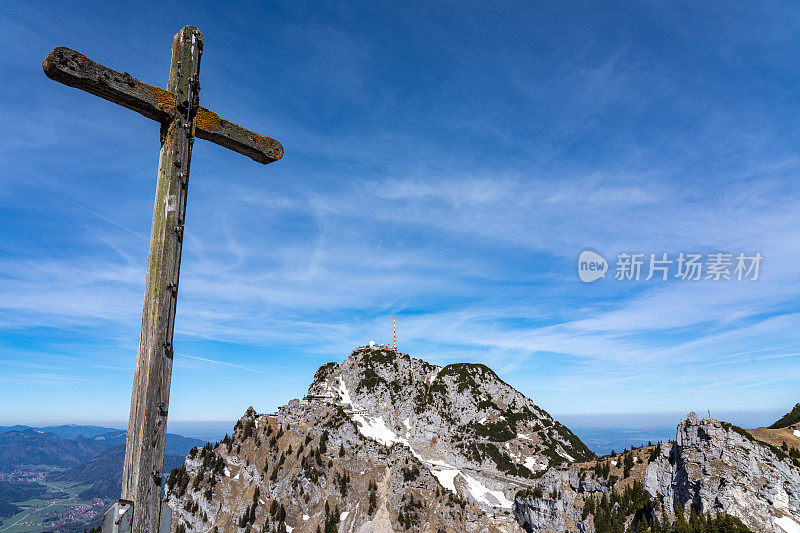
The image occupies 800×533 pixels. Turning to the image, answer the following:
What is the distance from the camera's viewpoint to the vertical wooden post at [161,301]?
14.3 ft

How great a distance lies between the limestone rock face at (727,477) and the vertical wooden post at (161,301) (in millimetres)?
64837

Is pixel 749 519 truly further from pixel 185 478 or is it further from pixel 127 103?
pixel 185 478

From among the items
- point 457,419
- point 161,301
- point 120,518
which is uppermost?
point 161,301

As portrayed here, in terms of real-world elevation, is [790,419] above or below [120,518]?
below

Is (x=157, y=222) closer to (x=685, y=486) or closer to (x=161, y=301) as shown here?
(x=161, y=301)

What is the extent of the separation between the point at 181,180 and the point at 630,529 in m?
81.5

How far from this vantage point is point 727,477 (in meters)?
50.6

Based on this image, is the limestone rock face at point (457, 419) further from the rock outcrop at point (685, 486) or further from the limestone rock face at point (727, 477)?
the limestone rock face at point (727, 477)

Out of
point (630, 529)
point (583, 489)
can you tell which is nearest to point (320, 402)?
point (583, 489)

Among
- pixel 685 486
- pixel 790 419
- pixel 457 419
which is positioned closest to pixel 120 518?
pixel 685 486

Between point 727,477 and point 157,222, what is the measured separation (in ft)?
230

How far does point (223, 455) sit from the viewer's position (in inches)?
4801

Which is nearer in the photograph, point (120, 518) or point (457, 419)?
point (120, 518)

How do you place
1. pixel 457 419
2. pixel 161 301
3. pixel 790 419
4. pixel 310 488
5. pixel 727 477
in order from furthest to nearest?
1. pixel 457 419
2. pixel 310 488
3. pixel 790 419
4. pixel 727 477
5. pixel 161 301
